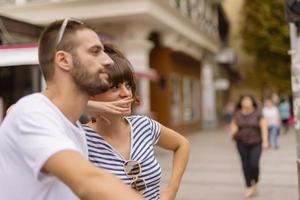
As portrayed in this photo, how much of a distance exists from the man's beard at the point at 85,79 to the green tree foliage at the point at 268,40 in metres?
28.2

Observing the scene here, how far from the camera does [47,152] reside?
54.4 inches

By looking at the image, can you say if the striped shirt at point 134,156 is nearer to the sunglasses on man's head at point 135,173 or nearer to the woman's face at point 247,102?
the sunglasses on man's head at point 135,173

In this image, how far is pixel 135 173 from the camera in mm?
2525

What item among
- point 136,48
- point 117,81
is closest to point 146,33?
point 136,48

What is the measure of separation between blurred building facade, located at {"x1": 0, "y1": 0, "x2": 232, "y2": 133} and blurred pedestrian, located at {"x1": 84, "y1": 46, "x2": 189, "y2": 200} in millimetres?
8731

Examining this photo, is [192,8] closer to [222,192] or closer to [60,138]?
[222,192]

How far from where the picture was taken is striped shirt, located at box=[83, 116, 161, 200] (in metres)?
2.50

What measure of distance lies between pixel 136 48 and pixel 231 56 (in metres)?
15.6

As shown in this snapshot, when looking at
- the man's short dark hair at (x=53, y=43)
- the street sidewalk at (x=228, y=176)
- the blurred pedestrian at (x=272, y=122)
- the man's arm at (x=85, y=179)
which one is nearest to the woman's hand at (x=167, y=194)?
the man's short dark hair at (x=53, y=43)

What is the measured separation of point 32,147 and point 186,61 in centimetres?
2289

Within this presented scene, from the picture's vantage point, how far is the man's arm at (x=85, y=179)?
1.31 metres

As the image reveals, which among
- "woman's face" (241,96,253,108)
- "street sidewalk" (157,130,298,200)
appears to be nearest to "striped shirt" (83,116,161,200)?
A: "street sidewalk" (157,130,298,200)


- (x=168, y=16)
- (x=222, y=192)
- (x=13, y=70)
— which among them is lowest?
(x=222, y=192)

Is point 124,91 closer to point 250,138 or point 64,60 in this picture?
point 64,60
